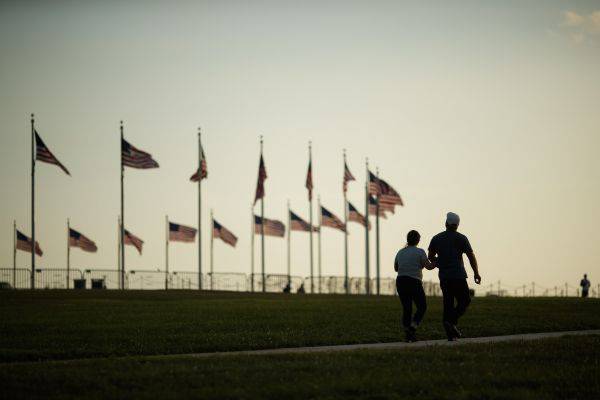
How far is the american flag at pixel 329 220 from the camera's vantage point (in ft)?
210

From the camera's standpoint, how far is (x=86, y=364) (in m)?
13.4

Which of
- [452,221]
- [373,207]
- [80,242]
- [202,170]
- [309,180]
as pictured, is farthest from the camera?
[80,242]

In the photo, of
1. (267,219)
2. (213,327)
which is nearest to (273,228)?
(267,219)

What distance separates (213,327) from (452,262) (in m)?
6.83

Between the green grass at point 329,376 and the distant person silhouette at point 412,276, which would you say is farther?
the distant person silhouette at point 412,276

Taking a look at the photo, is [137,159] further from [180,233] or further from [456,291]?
[456,291]

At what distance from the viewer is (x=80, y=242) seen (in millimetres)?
65188

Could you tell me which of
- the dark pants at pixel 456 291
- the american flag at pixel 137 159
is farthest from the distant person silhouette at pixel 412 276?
the american flag at pixel 137 159

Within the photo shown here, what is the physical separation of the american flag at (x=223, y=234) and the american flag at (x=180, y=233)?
12.3 feet

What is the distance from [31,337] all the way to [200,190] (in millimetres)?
38381

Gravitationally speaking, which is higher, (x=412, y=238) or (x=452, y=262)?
(x=412, y=238)

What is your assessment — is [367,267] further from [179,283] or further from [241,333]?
[241,333]

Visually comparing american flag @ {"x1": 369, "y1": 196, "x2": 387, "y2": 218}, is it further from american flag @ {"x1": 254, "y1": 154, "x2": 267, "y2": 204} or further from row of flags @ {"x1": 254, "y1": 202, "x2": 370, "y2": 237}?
american flag @ {"x1": 254, "y1": 154, "x2": 267, "y2": 204}

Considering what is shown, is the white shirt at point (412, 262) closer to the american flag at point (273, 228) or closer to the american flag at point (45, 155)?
the american flag at point (45, 155)
